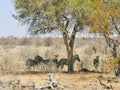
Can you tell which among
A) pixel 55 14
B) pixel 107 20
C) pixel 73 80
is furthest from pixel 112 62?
pixel 55 14

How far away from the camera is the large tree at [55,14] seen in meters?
37.8

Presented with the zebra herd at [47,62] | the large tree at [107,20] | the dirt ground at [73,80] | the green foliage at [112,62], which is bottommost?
the dirt ground at [73,80]

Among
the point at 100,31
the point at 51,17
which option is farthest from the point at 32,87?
the point at 51,17

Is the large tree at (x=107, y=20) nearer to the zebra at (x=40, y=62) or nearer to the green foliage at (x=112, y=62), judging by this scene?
the green foliage at (x=112, y=62)

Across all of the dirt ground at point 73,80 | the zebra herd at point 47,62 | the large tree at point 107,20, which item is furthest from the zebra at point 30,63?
the large tree at point 107,20

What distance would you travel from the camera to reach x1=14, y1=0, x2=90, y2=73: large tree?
3781cm

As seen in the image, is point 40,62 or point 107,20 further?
point 40,62

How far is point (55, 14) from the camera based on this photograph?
3844 centimetres

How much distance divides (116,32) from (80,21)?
324 inches

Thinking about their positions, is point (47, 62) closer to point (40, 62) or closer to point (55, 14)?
point (40, 62)

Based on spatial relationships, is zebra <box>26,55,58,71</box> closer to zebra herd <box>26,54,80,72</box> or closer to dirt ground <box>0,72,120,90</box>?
zebra herd <box>26,54,80,72</box>

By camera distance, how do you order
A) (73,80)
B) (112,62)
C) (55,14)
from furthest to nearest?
(55,14) → (73,80) → (112,62)

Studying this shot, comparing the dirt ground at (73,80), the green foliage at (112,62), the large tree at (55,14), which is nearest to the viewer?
the green foliage at (112,62)

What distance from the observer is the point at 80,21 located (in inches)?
1515
